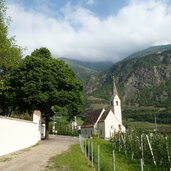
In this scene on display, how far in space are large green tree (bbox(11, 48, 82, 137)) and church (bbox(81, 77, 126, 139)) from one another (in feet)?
126

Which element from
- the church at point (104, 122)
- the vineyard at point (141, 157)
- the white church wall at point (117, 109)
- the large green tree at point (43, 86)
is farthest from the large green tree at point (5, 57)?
the white church wall at point (117, 109)

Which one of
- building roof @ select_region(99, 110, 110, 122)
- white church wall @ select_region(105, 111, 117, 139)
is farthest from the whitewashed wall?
building roof @ select_region(99, 110, 110, 122)

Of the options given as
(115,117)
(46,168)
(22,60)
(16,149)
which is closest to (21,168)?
(46,168)

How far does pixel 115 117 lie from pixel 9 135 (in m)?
67.0

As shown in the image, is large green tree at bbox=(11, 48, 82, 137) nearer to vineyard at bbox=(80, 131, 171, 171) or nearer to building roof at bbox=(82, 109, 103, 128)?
vineyard at bbox=(80, 131, 171, 171)

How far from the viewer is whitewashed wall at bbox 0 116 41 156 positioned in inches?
1096

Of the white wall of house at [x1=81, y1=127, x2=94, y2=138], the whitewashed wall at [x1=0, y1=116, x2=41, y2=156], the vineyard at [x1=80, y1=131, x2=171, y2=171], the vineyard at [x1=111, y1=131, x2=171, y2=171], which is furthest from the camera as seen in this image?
the white wall of house at [x1=81, y1=127, x2=94, y2=138]

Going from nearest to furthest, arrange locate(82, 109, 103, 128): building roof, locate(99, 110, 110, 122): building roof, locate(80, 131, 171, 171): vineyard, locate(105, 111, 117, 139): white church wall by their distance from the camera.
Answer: locate(80, 131, 171, 171): vineyard → locate(105, 111, 117, 139): white church wall → locate(99, 110, 110, 122): building roof → locate(82, 109, 103, 128): building roof

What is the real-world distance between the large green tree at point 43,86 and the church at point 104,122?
3837cm

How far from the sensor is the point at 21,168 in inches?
796

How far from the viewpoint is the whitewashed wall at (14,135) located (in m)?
27.8

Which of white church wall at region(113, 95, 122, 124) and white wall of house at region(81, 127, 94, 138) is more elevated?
white church wall at region(113, 95, 122, 124)

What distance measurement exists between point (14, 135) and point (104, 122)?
6198cm

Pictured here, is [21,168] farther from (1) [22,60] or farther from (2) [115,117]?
(2) [115,117]
